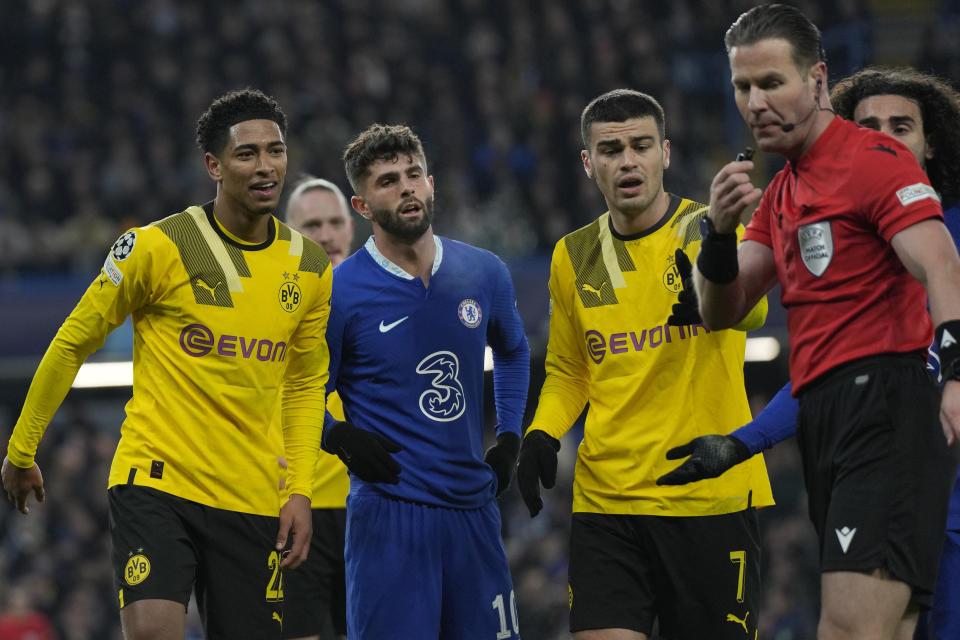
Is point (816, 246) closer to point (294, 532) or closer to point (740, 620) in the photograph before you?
point (740, 620)

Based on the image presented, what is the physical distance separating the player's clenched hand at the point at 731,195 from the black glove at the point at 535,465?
5.08 ft

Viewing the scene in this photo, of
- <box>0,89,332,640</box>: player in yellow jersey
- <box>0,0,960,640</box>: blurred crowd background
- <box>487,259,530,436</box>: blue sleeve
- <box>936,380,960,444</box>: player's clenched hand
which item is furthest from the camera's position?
<box>0,0,960,640</box>: blurred crowd background

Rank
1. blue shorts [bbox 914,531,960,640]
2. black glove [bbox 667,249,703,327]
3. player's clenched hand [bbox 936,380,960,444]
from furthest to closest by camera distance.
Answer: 1. blue shorts [bbox 914,531,960,640]
2. black glove [bbox 667,249,703,327]
3. player's clenched hand [bbox 936,380,960,444]

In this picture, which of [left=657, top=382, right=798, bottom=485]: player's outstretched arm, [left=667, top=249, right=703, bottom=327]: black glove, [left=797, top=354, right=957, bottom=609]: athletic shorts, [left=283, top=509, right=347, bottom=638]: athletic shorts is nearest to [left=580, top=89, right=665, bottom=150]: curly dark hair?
[left=667, top=249, right=703, bottom=327]: black glove

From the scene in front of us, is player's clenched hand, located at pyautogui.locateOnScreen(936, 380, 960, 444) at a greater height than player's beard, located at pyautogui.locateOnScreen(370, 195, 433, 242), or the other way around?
player's beard, located at pyautogui.locateOnScreen(370, 195, 433, 242)

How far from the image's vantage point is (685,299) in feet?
15.1

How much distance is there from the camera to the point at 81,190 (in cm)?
1448

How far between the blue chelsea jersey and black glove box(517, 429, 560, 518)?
221mm

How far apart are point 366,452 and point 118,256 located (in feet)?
3.86

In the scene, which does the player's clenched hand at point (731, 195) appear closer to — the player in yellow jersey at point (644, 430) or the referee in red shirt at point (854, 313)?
the referee in red shirt at point (854, 313)

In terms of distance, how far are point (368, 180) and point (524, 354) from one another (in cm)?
104

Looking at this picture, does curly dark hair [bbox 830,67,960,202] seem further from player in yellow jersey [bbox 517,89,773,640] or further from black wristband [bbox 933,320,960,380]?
black wristband [bbox 933,320,960,380]

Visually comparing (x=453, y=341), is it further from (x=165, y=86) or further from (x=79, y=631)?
(x=165, y=86)

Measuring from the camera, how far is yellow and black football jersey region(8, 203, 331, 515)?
194 inches
